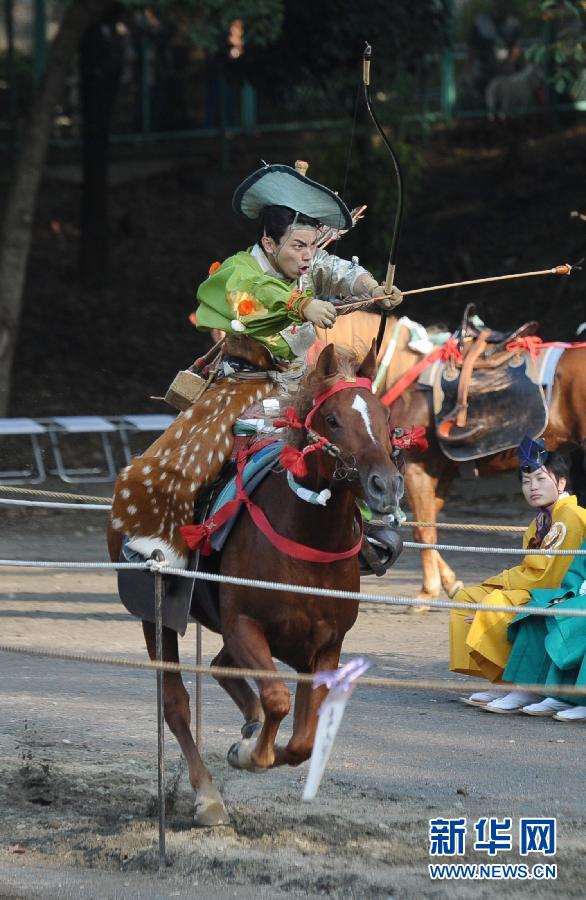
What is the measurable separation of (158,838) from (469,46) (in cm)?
1895

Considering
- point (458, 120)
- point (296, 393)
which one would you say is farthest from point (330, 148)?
point (296, 393)

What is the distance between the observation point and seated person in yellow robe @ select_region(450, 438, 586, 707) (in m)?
6.79

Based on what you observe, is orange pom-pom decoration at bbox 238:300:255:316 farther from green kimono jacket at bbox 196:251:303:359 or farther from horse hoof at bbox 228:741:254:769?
horse hoof at bbox 228:741:254:769

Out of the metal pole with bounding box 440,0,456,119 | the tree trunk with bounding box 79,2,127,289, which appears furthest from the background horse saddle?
the metal pole with bounding box 440,0,456,119

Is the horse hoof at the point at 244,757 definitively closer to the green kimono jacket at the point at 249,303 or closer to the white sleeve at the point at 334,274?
the green kimono jacket at the point at 249,303

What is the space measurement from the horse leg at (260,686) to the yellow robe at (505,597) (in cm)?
203

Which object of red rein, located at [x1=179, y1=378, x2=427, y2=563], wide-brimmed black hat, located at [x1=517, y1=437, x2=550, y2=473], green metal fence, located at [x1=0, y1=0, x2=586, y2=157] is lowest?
wide-brimmed black hat, located at [x1=517, y1=437, x2=550, y2=473]

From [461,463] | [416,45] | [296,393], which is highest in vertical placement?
[416,45]

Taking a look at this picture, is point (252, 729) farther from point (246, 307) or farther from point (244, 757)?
point (246, 307)

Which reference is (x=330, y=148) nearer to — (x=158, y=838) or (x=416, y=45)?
(x=416, y=45)

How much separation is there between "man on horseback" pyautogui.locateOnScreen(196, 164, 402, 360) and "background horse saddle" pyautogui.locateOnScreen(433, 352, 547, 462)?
3.84 metres

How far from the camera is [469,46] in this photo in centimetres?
2217

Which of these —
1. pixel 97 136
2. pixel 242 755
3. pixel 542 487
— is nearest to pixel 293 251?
pixel 242 755

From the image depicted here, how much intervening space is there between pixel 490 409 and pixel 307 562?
461 cm
